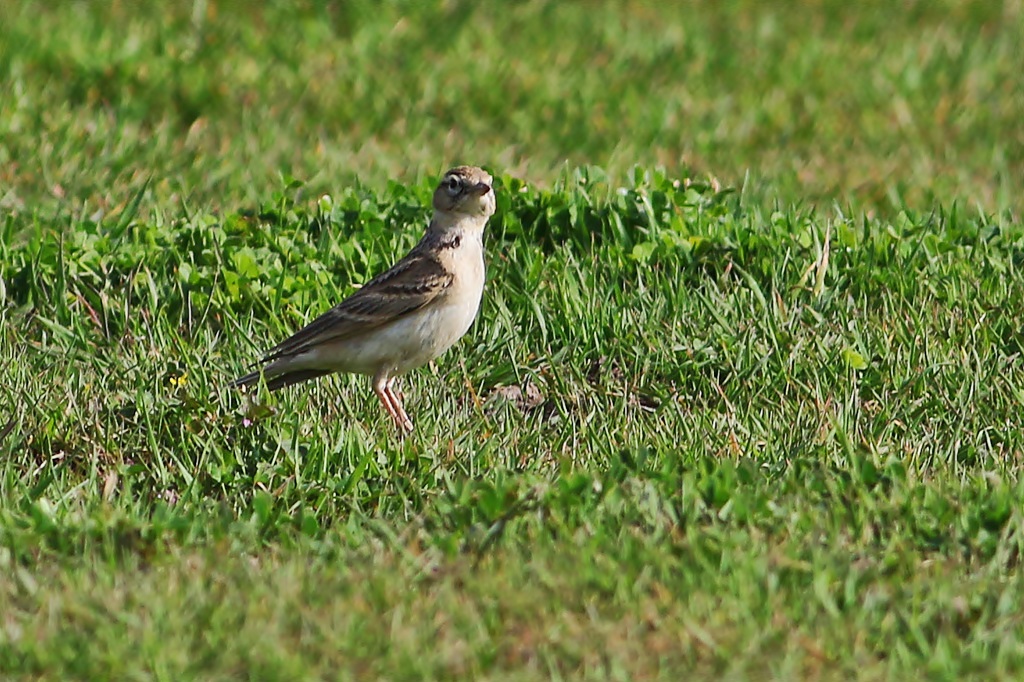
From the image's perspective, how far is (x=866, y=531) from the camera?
18.0ft


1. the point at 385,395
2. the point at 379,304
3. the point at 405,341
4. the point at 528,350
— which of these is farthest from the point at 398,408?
the point at 528,350

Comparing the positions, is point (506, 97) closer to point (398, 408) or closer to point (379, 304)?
point (379, 304)

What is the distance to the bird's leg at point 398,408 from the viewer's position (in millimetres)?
6691

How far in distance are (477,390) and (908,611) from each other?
2.75m

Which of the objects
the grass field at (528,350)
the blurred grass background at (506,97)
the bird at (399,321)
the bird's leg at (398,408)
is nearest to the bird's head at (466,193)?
the bird at (399,321)

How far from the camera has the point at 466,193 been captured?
709cm

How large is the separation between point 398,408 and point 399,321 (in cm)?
37

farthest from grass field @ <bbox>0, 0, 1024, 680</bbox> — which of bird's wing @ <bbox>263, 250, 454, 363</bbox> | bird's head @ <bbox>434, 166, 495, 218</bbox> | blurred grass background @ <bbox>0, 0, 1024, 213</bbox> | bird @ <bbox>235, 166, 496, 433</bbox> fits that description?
bird's head @ <bbox>434, 166, 495, 218</bbox>

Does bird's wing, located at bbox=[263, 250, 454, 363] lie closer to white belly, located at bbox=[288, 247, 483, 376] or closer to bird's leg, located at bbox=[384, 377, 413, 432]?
white belly, located at bbox=[288, 247, 483, 376]

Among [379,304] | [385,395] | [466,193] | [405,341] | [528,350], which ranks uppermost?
[466,193]

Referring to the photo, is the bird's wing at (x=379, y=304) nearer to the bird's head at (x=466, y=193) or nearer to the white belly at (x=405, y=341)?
the white belly at (x=405, y=341)

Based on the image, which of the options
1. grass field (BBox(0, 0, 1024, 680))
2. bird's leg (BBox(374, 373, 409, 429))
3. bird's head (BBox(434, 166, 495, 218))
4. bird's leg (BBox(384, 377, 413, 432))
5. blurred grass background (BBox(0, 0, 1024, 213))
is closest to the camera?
grass field (BBox(0, 0, 1024, 680))

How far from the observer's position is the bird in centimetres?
688

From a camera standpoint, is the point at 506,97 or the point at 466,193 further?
the point at 506,97
